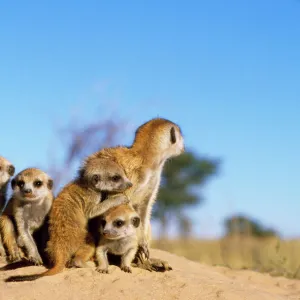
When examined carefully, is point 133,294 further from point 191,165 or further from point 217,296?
point 191,165

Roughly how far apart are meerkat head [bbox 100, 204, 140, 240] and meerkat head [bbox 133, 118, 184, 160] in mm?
746

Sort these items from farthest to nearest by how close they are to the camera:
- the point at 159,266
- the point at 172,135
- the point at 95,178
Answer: the point at 172,135
the point at 159,266
the point at 95,178

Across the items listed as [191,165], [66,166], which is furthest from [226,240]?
[191,165]

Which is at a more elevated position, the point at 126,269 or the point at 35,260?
the point at 35,260

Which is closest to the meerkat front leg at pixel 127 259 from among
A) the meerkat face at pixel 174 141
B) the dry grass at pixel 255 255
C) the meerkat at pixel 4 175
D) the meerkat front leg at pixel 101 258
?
the meerkat front leg at pixel 101 258

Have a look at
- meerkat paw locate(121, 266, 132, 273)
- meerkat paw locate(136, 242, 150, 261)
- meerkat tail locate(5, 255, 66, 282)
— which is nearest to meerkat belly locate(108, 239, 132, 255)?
meerkat paw locate(121, 266, 132, 273)

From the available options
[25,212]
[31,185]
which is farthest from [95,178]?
[25,212]

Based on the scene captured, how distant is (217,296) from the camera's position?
5.64 m

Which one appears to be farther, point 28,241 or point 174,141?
point 174,141

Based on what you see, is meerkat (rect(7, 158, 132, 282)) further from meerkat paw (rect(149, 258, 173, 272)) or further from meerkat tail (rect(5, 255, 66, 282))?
meerkat paw (rect(149, 258, 173, 272))

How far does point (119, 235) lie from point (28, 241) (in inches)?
36.4

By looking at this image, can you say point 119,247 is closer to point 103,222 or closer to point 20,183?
point 103,222

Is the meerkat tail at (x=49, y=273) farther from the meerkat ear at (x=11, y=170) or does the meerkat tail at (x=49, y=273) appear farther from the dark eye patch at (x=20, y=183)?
the meerkat ear at (x=11, y=170)

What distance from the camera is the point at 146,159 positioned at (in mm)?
6281
